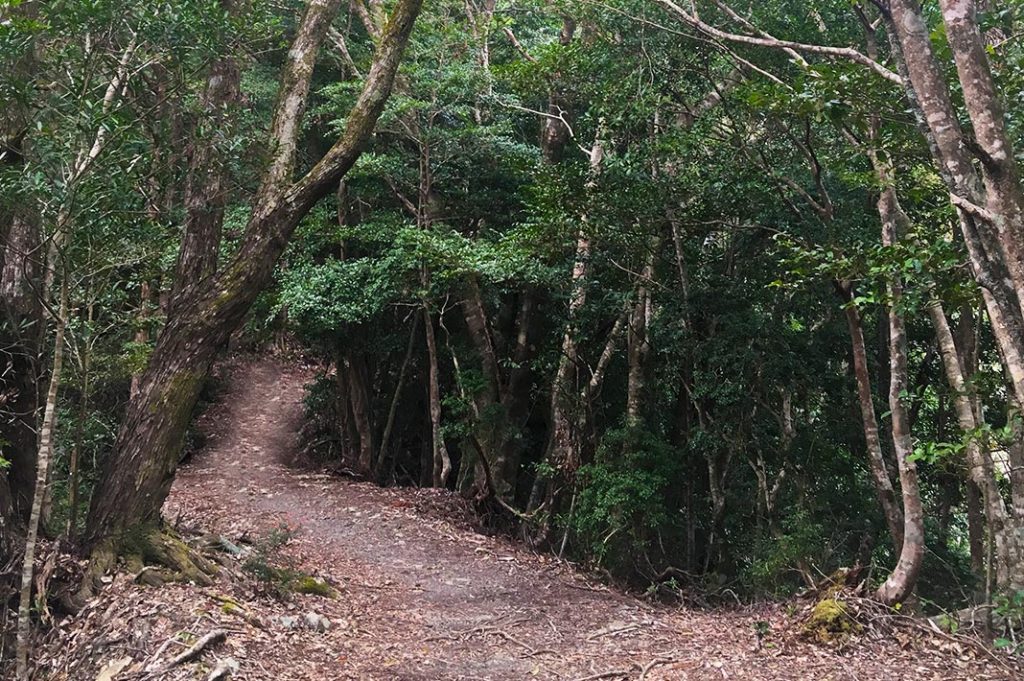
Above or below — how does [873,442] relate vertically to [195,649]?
above

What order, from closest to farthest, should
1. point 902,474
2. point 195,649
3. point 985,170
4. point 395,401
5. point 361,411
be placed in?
1. point 985,170
2. point 195,649
3. point 902,474
4. point 395,401
5. point 361,411

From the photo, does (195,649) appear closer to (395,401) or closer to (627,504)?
(627,504)

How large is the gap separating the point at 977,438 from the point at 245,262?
554 centimetres

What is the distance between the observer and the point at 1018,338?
12.5ft

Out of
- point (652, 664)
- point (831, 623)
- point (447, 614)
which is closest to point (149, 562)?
point (447, 614)

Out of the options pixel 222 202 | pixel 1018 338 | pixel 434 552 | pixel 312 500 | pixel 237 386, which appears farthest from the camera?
pixel 237 386

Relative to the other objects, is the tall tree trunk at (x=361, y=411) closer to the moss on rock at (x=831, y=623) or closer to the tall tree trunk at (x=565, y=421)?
the tall tree trunk at (x=565, y=421)

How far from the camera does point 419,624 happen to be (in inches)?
265

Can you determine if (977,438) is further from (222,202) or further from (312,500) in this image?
(312,500)

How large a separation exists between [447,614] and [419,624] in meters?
0.44

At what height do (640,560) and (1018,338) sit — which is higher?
(1018,338)

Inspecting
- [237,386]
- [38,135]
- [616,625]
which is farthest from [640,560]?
[237,386]

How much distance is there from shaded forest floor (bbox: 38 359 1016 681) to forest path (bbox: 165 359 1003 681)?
20 millimetres

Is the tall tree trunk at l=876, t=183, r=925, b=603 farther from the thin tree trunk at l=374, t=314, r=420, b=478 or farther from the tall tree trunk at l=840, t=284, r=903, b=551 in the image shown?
the thin tree trunk at l=374, t=314, r=420, b=478
